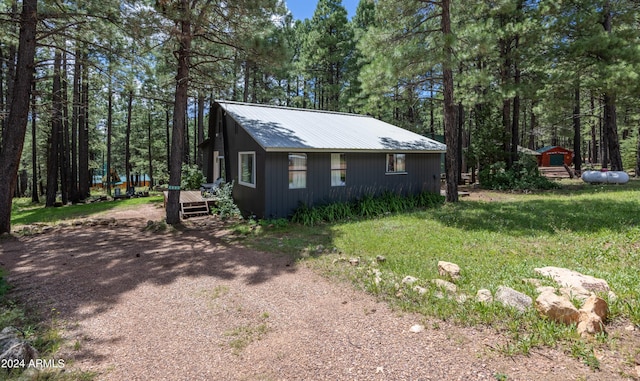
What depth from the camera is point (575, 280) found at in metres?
3.87

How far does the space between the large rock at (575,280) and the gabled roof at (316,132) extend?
6642 millimetres

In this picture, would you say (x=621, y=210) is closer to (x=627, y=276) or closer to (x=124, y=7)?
(x=627, y=276)

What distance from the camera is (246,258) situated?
20.9 ft

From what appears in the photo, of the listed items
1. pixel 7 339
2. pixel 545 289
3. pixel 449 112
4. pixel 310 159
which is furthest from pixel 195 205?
pixel 545 289

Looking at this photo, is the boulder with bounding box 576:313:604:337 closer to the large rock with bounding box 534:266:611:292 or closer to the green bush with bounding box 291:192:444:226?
the large rock with bounding box 534:266:611:292

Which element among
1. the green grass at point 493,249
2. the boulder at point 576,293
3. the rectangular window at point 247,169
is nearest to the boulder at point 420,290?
the green grass at point 493,249

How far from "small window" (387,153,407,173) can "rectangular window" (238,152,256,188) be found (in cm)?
503

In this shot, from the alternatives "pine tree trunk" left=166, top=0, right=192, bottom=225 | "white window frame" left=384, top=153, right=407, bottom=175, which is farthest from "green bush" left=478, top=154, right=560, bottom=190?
"pine tree trunk" left=166, top=0, right=192, bottom=225

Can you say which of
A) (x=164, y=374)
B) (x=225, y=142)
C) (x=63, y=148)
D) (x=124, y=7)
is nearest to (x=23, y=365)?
(x=164, y=374)

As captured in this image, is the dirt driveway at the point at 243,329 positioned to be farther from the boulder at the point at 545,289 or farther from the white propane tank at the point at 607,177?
the white propane tank at the point at 607,177

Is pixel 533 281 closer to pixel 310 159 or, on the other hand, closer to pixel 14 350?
pixel 14 350

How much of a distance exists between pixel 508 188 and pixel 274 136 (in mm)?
12213

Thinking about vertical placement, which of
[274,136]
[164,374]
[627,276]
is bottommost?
[164,374]

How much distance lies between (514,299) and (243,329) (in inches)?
118
